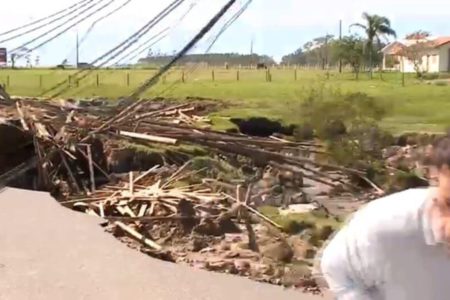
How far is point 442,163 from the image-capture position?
7.98ft

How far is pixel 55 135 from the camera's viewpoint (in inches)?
828

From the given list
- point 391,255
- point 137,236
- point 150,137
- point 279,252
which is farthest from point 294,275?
point 150,137

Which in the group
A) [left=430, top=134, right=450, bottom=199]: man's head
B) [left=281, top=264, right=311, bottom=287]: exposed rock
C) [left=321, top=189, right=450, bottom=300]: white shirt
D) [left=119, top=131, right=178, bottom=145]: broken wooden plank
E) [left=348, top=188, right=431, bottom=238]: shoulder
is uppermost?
[left=430, top=134, right=450, bottom=199]: man's head

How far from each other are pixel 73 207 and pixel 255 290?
22.6 feet

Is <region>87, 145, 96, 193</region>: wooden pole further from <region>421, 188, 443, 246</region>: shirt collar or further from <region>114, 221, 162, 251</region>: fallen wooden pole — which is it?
<region>421, 188, 443, 246</region>: shirt collar

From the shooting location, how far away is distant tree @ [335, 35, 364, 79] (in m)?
68.9

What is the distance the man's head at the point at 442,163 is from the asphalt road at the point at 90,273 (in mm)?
6593

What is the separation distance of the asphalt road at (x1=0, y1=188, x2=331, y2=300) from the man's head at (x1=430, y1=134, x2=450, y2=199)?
6593 mm

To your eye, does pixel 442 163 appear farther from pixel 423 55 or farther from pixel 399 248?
pixel 423 55

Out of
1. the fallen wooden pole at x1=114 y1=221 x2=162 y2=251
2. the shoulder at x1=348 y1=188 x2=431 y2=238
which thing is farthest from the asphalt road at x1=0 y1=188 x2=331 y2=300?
the shoulder at x1=348 y1=188 x2=431 y2=238

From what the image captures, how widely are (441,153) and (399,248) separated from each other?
29cm

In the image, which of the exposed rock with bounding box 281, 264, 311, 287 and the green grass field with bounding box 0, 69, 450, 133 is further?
the green grass field with bounding box 0, 69, 450, 133

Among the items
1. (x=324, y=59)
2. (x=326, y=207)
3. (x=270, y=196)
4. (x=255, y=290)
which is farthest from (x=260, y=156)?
(x=324, y=59)

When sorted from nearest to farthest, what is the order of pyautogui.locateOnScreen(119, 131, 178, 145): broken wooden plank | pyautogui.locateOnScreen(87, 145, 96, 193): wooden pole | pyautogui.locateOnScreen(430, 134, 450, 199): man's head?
pyautogui.locateOnScreen(430, 134, 450, 199): man's head, pyautogui.locateOnScreen(87, 145, 96, 193): wooden pole, pyautogui.locateOnScreen(119, 131, 178, 145): broken wooden plank
